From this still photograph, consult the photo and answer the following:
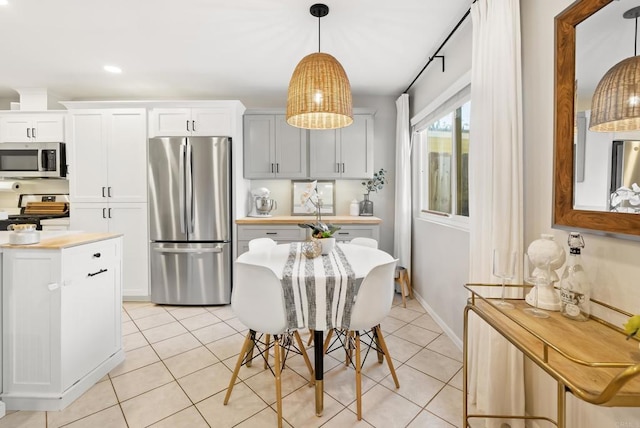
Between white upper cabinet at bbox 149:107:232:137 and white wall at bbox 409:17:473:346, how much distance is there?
7.29 ft

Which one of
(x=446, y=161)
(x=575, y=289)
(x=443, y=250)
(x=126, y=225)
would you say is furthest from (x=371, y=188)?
(x=126, y=225)

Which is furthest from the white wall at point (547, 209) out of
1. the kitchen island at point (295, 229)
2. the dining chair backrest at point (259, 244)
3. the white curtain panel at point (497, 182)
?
the kitchen island at point (295, 229)

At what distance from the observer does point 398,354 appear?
238 centimetres

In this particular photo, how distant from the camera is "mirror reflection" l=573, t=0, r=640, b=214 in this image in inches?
40.8

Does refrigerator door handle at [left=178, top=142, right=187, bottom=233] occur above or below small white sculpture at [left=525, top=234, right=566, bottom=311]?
above

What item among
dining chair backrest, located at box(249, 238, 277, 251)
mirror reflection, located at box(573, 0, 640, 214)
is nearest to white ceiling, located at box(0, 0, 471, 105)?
mirror reflection, located at box(573, 0, 640, 214)

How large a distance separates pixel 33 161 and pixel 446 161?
15.5 ft

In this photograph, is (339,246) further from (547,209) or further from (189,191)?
(189,191)

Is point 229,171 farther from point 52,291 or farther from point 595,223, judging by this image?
point 595,223

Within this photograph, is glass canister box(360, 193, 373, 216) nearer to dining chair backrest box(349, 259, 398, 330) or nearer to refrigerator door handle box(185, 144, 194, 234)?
refrigerator door handle box(185, 144, 194, 234)

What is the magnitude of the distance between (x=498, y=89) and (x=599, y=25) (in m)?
0.51

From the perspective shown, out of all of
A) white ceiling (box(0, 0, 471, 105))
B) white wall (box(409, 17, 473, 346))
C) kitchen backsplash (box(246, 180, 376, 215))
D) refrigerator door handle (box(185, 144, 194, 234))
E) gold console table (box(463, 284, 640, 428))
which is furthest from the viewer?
kitchen backsplash (box(246, 180, 376, 215))

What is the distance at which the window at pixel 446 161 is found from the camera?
2627 millimetres

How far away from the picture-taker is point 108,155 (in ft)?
11.3
